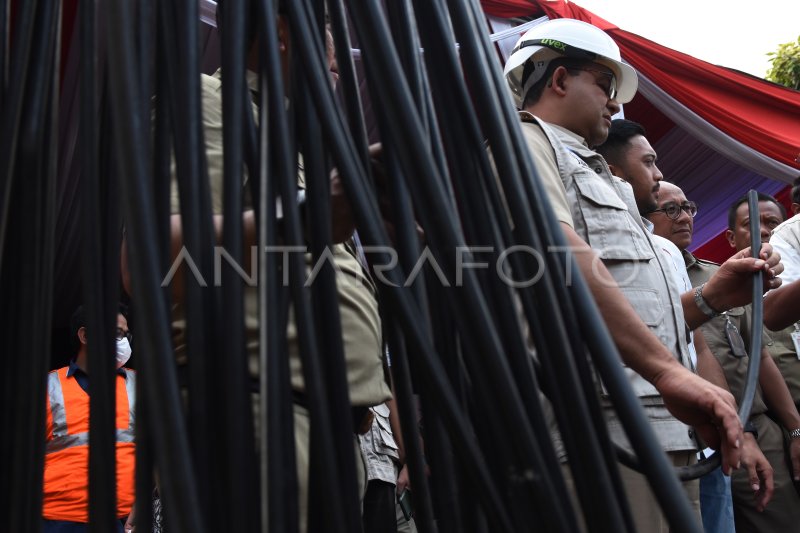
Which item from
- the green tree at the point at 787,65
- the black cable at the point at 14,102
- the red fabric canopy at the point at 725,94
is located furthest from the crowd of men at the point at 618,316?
the green tree at the point at 787,65

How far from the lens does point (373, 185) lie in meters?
0.69

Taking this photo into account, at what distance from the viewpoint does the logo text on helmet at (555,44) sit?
6.21 ft

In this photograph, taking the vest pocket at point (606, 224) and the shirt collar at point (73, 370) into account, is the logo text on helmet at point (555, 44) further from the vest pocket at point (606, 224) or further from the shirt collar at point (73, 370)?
the shirt collar at point (73, 370)

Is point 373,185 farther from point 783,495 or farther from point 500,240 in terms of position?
point 783,495

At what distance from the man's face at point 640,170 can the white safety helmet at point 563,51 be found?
0.47m

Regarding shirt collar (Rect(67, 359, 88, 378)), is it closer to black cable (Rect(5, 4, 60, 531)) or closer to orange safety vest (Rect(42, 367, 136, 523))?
orange safety vest (Rect(42, 367, 136, 523))

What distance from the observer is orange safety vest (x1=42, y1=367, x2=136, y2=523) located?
9.98 feet

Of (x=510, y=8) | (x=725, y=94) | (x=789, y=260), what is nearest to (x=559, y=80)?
(x=789, y=260)

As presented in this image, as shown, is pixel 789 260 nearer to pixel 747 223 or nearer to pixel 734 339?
pixel 734 339

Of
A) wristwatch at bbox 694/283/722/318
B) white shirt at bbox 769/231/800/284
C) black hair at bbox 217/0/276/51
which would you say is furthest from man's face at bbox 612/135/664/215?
black hair at bbox 217/0/276/51

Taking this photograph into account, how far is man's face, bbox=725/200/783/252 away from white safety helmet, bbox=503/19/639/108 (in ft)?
5.86

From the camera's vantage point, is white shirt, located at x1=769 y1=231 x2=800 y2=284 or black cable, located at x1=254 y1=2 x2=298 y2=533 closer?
black cable, located at x1=254 y1=2 x2=298 y2=533

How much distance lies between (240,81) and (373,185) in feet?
0.43

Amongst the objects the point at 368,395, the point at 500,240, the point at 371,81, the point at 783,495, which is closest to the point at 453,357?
the point at 500,240
